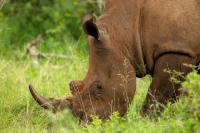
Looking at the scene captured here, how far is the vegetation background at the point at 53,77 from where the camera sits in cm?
762

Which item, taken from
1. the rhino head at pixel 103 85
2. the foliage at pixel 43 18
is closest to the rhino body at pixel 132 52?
the rhino head at pixel 103 85

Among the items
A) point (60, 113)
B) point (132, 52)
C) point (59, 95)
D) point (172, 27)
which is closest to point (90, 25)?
point (132, 52)

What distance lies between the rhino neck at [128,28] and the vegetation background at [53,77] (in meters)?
0.60

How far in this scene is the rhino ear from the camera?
8.64 metres

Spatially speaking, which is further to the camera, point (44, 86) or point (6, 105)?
point (44, 86)

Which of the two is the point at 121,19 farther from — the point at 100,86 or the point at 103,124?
the point at 103,124

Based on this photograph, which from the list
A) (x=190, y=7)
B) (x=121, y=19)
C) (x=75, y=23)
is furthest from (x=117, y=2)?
(x=75, y=23)

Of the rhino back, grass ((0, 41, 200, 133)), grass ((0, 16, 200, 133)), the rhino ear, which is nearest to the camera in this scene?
grass ((0, 16, 200, 133))

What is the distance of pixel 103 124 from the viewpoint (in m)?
8.23

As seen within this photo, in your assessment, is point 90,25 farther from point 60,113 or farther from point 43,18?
point 43,18

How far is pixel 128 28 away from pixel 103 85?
0.70 meters

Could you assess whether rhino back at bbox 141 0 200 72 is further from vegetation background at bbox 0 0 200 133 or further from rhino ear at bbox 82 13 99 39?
vegetation background at bbox 0 0 200 133

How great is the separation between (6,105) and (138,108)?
62.0 inches

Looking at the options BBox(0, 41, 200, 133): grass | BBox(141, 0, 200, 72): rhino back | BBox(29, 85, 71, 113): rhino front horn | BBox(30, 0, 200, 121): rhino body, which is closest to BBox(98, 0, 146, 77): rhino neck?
BBox(30, 0, 200, 121): rhino body
